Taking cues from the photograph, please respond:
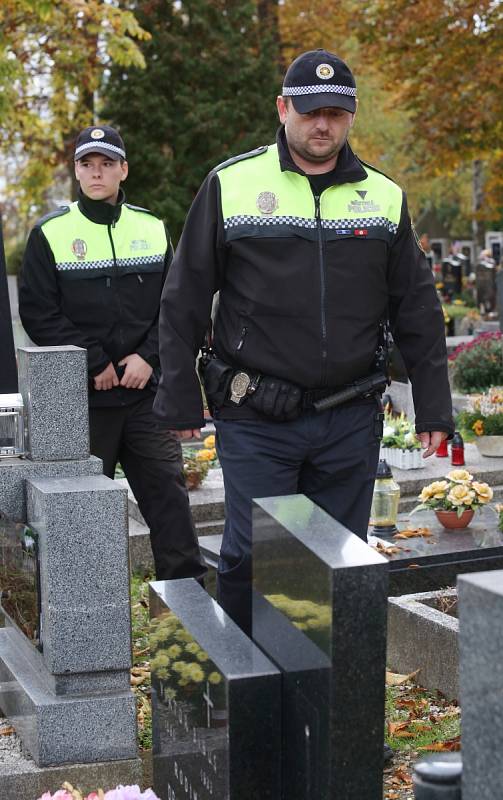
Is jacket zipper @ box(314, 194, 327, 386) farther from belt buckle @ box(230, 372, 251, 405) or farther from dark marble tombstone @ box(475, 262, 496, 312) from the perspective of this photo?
dark marble tombstone @ box(475, 262, 496, 312)

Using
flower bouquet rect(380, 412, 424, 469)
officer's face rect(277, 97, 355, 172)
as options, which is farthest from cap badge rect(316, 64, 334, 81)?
flower bouquet rect(380, 412, 424, 469)

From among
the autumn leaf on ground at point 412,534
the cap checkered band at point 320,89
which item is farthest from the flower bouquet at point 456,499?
the cap checkered band at point 320,89

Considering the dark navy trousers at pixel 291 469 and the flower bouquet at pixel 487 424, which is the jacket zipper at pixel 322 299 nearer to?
the dark navy trousers at pixel 291 469

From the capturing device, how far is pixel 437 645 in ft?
17.5

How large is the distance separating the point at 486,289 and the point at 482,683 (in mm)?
20063

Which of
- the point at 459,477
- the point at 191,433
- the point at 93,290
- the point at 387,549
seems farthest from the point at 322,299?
the point at 459,477

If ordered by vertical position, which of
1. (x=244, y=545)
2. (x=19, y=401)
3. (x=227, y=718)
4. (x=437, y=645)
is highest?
(x=19, y=401)

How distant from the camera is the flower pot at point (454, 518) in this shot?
6.84m

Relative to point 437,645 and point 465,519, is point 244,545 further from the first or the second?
point 465,519

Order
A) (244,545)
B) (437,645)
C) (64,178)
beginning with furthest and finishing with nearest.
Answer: (64,178) → (437,645) → (244,545)

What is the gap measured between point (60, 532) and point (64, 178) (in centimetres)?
3126

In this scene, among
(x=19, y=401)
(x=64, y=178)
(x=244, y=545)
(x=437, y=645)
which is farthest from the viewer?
(x=64, y=178)

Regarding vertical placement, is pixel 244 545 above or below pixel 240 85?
below

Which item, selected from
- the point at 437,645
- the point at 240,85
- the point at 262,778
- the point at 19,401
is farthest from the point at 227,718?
the point at 240,85
